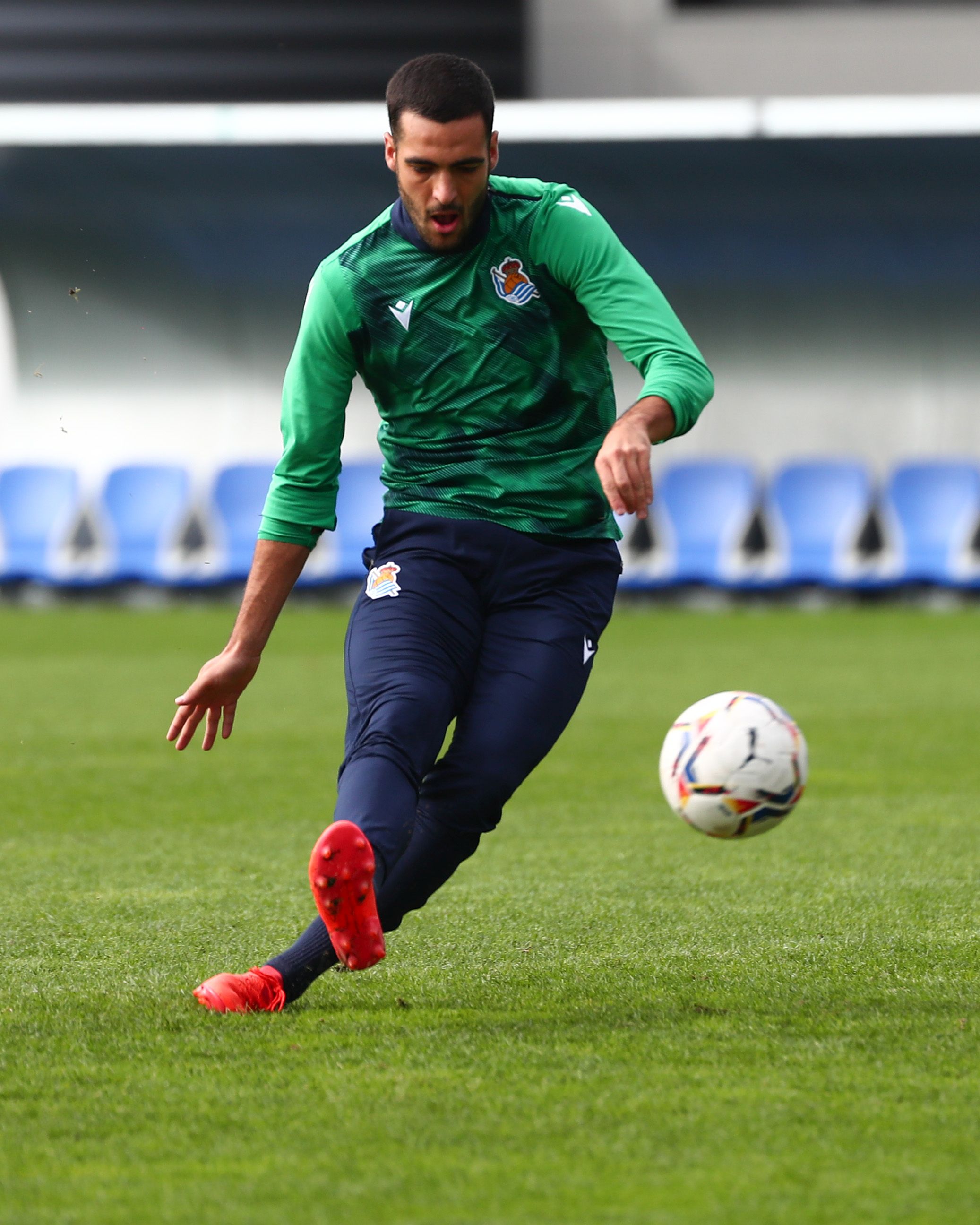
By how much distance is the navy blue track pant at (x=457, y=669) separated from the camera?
3895 mm

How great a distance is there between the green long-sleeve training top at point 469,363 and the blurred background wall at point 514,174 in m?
13.1

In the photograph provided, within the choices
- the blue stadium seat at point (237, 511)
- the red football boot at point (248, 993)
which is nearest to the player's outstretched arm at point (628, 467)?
the red football boot at point (248, 993)

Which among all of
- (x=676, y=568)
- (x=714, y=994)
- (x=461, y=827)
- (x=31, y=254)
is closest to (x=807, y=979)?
(x=714, y=994)

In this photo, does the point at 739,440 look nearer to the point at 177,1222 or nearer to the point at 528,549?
the point at 528,549

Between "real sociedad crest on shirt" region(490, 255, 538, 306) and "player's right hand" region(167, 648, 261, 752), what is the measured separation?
3.12ft

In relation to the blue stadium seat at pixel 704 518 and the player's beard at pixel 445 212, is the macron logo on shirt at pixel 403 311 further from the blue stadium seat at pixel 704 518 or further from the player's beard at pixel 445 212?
the blue stadium seat at pixel 704 518

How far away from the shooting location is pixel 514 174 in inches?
766

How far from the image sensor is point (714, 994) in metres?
4.23

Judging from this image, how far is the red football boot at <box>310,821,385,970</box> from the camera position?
355 cm

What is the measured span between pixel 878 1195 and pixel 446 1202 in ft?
2.13

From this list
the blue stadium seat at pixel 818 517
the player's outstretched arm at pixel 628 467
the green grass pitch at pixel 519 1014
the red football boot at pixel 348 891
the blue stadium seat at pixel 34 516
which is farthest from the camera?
the blue stadium seat at pixel 34 516

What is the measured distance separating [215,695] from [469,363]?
2.98 feet

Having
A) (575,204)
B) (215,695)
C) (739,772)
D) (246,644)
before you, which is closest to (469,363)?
(575,204)

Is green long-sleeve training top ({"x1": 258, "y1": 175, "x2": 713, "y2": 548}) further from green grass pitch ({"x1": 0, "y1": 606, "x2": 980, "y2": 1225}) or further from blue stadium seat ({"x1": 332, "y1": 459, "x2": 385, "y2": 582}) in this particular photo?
blue stadium seat ({"x1": 332, "y1": 459, "x2": 385, "y2": 582})
